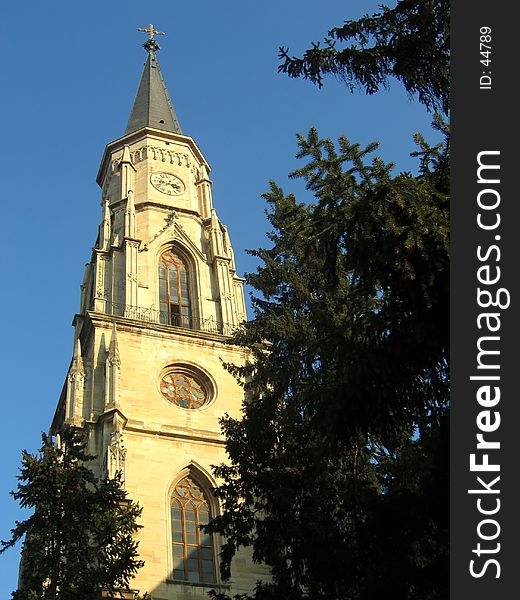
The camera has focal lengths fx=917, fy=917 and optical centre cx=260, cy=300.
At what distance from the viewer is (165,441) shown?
2650 centimetres

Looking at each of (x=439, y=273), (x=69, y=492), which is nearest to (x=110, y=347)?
(x=69, y=492)

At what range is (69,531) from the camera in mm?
16703

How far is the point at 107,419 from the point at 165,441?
1934 mm

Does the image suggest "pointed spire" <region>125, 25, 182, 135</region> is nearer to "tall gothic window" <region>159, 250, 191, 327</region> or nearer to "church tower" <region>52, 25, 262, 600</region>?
"church tower" <region>52, 25, 262, 600</region>

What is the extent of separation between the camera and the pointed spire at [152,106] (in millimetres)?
39938

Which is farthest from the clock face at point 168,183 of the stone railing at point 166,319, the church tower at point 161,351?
the stone railing at point 166,319

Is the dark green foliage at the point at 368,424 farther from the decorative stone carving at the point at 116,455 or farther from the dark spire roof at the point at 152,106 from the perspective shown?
the dark spire roof at the point at 152,106

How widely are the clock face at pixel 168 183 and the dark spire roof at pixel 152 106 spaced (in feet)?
11.7

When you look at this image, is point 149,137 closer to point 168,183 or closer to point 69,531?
point 168,183

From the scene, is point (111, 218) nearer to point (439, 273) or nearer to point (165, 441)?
point (165, 441)

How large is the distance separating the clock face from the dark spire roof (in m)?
3.56

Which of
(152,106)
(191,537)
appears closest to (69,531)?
(191,537)

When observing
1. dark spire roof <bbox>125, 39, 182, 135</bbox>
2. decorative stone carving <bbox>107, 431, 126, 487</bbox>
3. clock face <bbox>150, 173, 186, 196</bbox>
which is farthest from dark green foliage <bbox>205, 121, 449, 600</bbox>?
dark spire roof <bbox>125, 39, 182, 135</bbox>

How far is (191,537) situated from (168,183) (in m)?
16.1
